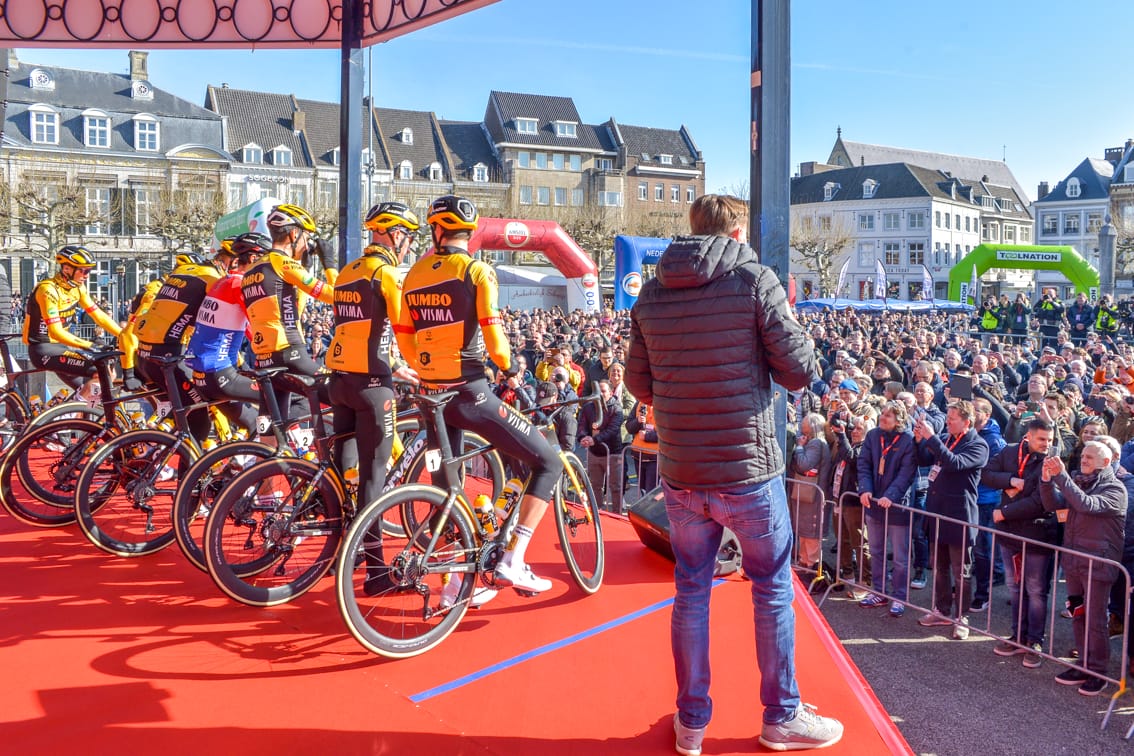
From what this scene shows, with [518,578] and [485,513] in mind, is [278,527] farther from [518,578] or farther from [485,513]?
[518,578]

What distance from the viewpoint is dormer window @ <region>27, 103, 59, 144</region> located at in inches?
1841

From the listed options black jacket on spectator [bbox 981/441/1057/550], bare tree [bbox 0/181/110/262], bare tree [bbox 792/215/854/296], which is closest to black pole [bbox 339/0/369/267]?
black jacket on spectator [bbox 981/441/1057/550]

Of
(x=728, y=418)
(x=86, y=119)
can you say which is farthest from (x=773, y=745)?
(x=86, y=119)

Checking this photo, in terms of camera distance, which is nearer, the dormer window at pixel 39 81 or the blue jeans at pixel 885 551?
the blue jeans at pixel 885 551

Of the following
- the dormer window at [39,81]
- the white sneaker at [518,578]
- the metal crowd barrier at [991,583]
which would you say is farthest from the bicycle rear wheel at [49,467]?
the dormer window at [39,81]

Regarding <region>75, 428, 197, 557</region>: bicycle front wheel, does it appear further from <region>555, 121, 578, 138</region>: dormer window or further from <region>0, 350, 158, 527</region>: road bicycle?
<region>555, 121, 578, 138</region>: dormer window

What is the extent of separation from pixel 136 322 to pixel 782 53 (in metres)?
4.71

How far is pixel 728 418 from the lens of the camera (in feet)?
9.70

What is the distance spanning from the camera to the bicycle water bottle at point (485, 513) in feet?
14.0

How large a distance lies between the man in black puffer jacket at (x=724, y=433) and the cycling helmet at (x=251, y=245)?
10.2 feet

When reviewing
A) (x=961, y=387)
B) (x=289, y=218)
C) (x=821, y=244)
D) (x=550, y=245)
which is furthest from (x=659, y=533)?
(x=821, y=244)

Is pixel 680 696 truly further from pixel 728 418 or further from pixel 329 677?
pixel 329 677

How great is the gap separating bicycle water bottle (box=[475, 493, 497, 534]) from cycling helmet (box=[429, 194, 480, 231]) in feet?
4.17

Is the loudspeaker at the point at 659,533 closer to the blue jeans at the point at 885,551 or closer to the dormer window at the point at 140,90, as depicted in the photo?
the blue jeans at the point at 885,551
